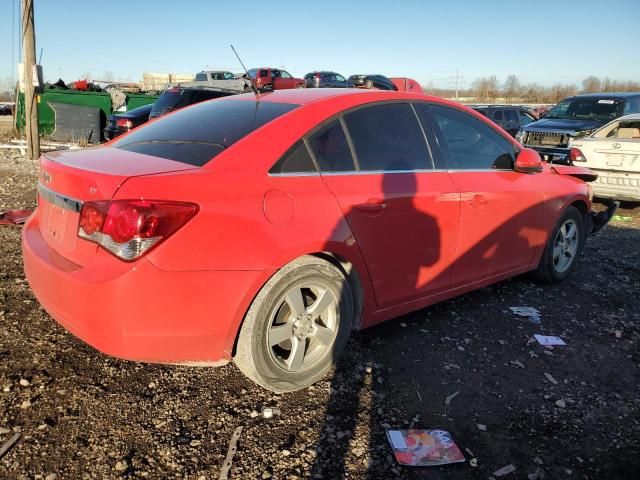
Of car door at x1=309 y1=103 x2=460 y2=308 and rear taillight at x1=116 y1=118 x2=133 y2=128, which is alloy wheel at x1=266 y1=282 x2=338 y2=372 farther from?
rear taillight at x1=116 y1=118 x2=133 y2=128

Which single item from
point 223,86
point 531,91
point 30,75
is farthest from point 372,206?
point 531,91

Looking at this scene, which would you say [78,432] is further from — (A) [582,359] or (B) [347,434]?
(A) [582,359]

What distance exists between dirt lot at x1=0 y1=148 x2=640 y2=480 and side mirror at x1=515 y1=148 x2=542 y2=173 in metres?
1.22

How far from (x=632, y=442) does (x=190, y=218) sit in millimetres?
2461

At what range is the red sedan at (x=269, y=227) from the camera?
2361 mm

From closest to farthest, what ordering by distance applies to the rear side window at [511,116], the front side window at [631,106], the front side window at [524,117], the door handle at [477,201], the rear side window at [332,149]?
the rear side window at [332,149] → the door handle at [477,201] → the front side window at [631,106] → the rear side window at [511,116] → the front side window at [524,117]

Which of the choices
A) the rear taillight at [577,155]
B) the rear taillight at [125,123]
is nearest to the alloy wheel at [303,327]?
the rear taillight at [577,155]

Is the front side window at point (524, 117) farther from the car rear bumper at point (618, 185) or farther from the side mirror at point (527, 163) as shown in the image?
the side mirror at point (527, 163)

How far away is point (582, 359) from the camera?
140 inches

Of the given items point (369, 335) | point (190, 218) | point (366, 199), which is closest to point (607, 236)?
point (369, 335)

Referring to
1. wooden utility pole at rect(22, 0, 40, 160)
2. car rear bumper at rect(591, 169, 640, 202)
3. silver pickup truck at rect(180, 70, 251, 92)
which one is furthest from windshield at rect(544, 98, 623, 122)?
silver pickup truck at rect(180, 70, 251, 92)

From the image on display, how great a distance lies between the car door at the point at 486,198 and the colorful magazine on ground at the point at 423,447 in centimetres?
140

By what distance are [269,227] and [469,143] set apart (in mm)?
2072

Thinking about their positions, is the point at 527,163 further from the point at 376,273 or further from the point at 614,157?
the point at 614,157
